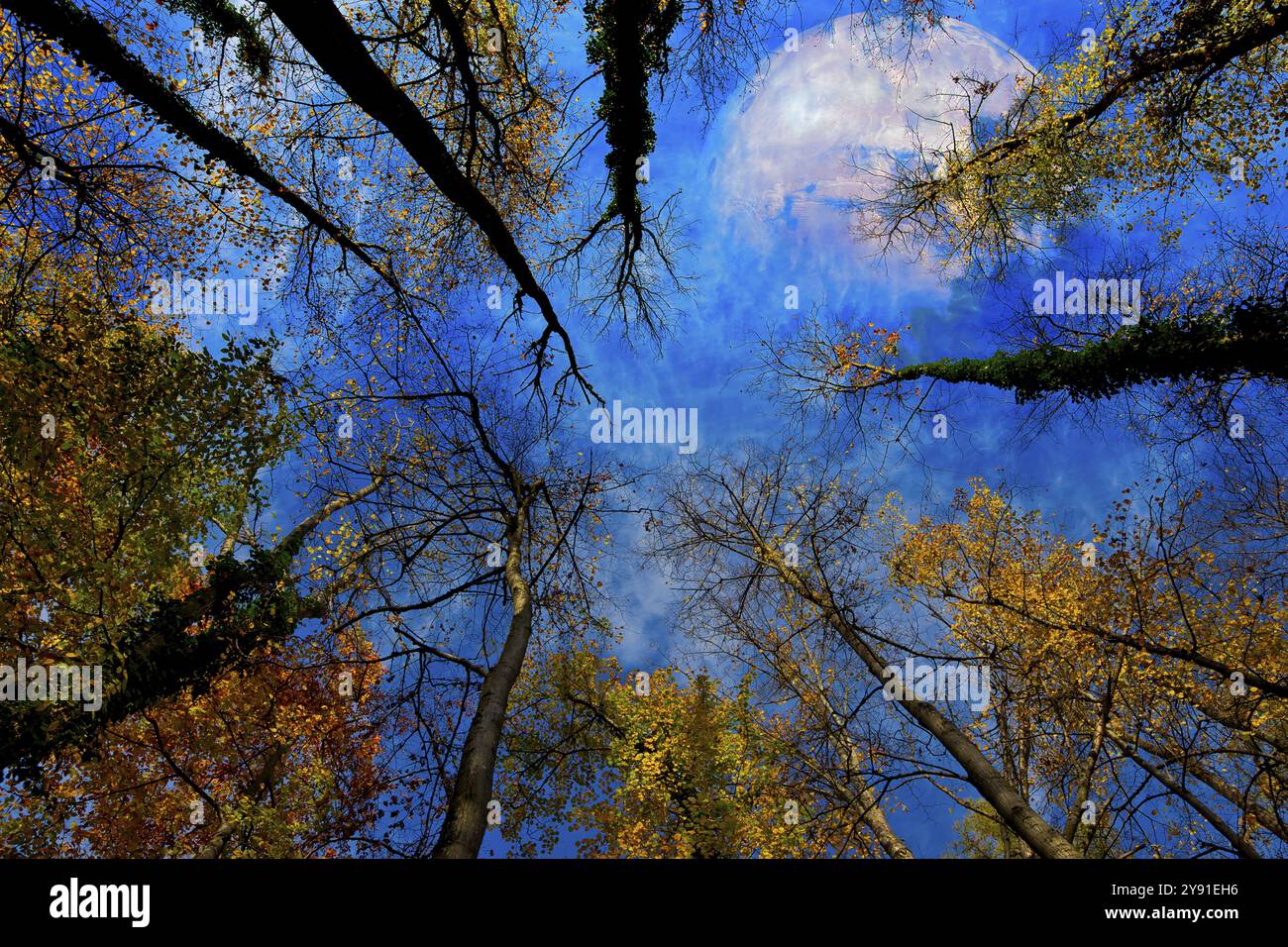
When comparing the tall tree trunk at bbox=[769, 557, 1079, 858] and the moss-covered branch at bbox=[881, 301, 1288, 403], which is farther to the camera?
the moss-covered branch at bbox=[881, 301, 1288, 403]

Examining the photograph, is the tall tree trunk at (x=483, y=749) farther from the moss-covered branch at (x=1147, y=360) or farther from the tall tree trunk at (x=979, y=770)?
the moss-covered branch at (x=1147, y=360)

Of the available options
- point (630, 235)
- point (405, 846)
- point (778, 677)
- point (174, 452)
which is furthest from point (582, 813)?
point (630, 235)

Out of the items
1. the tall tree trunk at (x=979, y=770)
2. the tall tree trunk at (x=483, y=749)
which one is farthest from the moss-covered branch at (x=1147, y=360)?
the tall tree trunk at (x=483, y=749)

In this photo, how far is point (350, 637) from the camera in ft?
36.6

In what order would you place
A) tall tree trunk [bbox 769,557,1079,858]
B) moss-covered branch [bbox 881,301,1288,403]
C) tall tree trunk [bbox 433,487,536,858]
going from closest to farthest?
1. tall tree trunk [bbox 433,487,536,858]
2. tall tree trunk [bbox 769,557,1079,858]
3. moss-covered branch [bbox 881,301,1288,403]

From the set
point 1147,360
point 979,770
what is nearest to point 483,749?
point 979,770

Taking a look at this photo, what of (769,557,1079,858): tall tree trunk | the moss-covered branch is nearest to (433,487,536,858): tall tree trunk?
(769,557,1079,858): tall tree trunk

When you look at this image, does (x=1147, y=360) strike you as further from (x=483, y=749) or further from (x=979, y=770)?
(x=483, y=749)

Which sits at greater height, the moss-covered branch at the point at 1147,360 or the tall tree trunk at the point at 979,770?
the moss-covered branch at the point at 1147,360

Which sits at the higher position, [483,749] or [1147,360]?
[1147,360]

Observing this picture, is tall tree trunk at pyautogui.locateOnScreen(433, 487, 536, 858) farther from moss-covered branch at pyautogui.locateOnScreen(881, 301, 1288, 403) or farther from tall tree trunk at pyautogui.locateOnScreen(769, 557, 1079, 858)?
moss-covered branch at pyautogui.locateOnScreen(881, 301, 1288, 403)

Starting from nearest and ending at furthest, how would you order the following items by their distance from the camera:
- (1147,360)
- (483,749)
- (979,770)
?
1. (483,749)
2. (979,770)
3. (1147,360)

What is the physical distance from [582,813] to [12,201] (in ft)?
58.8
